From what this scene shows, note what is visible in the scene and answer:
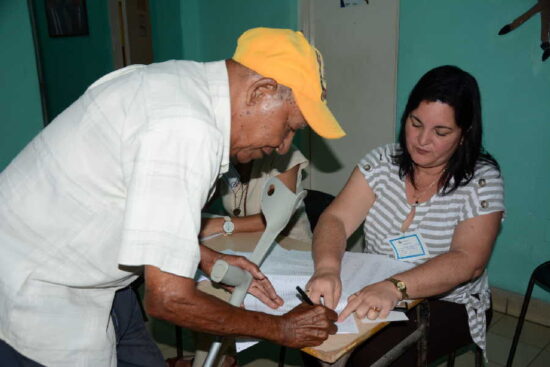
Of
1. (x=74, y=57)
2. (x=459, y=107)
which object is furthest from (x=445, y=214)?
(x=74, y=57)

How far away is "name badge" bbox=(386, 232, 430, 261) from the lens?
1.67 m

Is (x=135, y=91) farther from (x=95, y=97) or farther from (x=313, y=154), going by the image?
(x=313, y=154)

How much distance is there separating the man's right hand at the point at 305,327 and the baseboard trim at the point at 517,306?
2.27 m

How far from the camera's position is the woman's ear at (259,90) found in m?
0.99

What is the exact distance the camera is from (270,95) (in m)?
1.00

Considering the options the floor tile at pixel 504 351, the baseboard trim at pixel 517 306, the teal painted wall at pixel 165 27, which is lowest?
the floor tile at pixel 504 351

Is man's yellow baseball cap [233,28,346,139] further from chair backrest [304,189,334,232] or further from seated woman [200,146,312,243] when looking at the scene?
chair backrest [304,189,334,232]

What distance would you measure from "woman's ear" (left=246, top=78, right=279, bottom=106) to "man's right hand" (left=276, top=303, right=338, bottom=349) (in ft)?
1.76

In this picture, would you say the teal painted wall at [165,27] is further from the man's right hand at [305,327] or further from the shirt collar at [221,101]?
the man's right hand at [305,327]

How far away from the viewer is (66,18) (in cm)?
458

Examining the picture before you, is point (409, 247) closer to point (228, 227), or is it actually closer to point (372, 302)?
point (372, 302)

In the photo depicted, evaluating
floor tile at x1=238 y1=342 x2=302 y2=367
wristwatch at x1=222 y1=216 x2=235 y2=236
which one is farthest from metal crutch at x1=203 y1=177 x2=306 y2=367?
floor tile at x1=238 y1=342 x2=302 y2=367

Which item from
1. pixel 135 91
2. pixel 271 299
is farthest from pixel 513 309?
pixel 135 91

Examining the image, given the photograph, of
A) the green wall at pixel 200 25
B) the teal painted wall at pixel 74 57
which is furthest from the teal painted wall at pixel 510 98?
the teal painted wall at pixel 74 57
